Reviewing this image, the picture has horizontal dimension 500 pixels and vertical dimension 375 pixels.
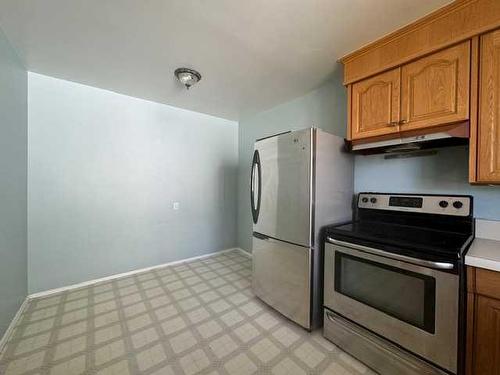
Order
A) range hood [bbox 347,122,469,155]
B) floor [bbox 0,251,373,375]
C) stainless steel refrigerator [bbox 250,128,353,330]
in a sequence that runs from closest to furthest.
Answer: range hood [bbox 347,122,469,155] < floor [bbox 0,251,373,375] < stainless steel refrigerator [bbox 250,128,353,330]

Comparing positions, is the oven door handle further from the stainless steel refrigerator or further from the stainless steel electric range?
Result: the stainless steel refrigerator

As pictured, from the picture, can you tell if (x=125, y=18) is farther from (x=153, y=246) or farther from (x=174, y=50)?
(x=153, y=246)

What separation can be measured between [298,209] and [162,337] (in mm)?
1484

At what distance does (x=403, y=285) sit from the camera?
126cm

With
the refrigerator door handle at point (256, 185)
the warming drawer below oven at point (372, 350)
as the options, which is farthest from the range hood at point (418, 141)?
the warming drawer below oven at point (372, 350)

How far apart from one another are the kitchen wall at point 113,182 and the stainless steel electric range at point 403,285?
2.24 meters

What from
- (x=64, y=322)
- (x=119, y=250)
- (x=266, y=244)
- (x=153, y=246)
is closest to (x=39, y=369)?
(x=64, y=322)

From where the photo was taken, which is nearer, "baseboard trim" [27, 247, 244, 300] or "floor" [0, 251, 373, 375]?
"floor" [0, 251, 373, 375]

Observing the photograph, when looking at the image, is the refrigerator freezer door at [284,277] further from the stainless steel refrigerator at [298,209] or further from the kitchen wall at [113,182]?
the kitchen wall at [113,182]

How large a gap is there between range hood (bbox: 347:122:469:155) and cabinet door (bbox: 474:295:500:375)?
901 millimetres

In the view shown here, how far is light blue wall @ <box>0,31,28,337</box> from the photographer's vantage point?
160 cm

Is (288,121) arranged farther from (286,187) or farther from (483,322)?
(483,322)

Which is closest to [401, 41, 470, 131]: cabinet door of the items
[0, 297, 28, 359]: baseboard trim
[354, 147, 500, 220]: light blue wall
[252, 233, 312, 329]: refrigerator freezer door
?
[354, 147, 500, 220]: light blue wall

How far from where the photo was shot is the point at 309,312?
1.67m
